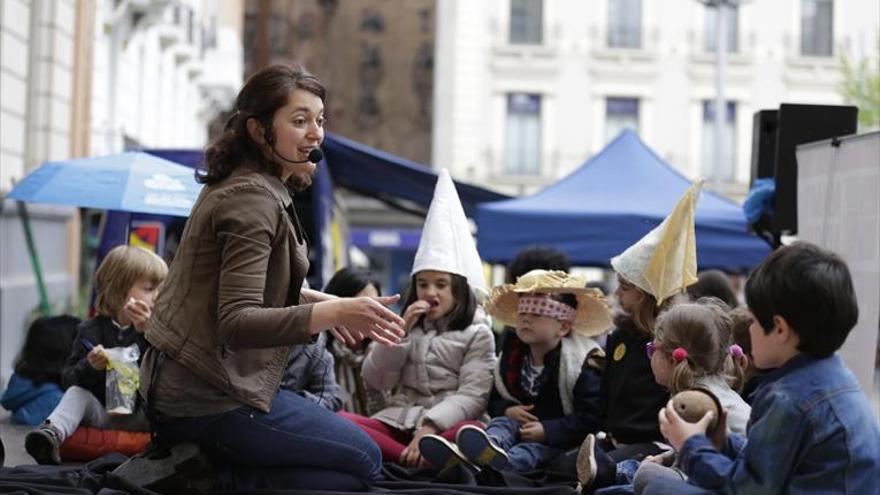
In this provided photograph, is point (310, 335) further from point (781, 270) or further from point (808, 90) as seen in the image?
point (808, 90)

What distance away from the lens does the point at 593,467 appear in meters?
6.65

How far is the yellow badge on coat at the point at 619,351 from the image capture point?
288 inches

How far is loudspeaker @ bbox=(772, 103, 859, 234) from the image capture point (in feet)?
33.1

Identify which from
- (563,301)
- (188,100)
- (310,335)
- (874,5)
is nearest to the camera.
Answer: (310,335)

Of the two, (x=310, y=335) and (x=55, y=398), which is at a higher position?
(x=310, y=335)

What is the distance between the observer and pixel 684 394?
5211 millimetres

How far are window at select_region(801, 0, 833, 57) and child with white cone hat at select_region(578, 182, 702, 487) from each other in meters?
39.4

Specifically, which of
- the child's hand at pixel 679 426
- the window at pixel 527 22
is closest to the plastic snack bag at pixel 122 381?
the child's hand at pixel 679 426

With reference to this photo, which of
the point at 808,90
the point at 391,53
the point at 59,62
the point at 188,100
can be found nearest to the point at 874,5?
the point at 808,90

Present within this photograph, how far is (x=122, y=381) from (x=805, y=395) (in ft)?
14.6

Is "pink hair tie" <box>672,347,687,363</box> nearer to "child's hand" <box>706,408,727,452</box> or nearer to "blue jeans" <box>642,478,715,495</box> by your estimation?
"blue jeans" <box>642,478,715,495</box>

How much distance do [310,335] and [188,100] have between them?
30320 mm

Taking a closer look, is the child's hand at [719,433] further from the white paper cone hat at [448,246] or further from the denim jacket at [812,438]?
the white paper cone hat at [448,246]

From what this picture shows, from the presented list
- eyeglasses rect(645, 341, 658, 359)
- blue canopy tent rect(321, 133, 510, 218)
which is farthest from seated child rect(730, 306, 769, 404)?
blue canopy tent rect(321, 133, 510, 218)
